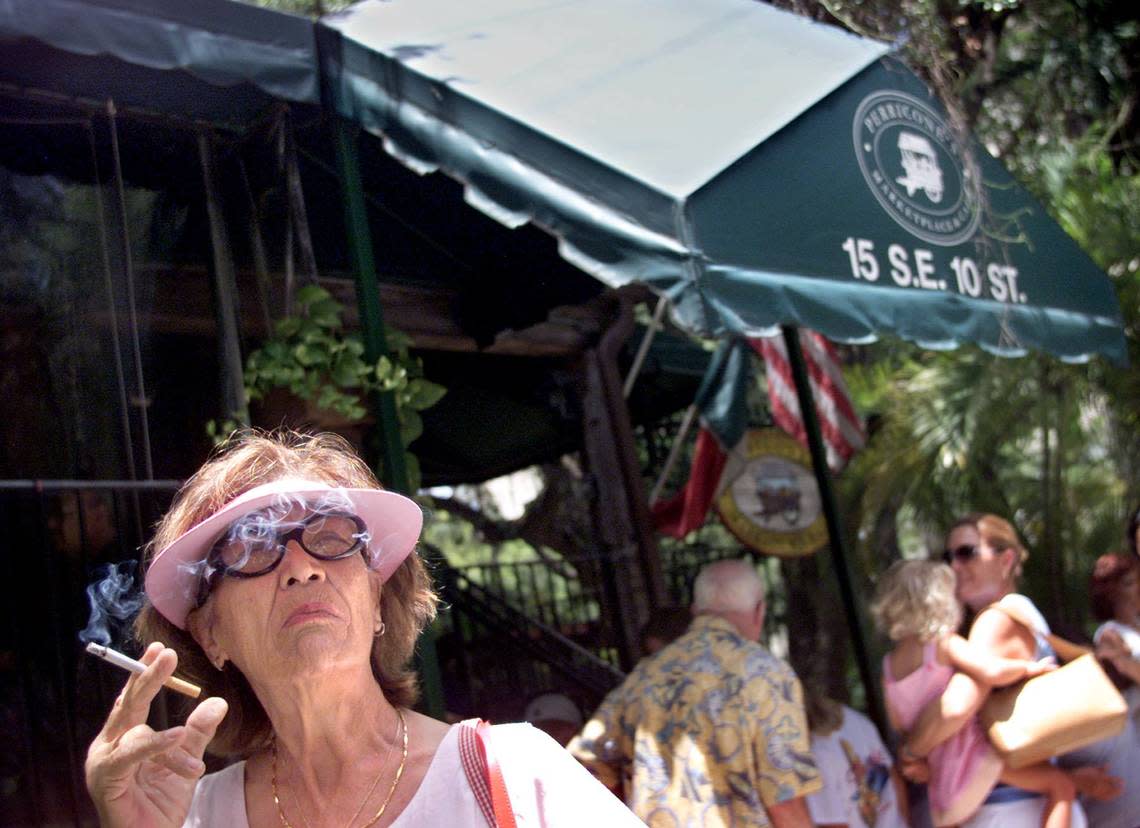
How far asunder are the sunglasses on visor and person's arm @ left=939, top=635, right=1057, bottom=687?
2.68m

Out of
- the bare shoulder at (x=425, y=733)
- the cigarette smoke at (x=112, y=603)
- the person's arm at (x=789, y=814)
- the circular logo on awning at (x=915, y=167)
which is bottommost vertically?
the person's arm at (x=789, y=814)

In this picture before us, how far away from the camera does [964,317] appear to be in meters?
4.41

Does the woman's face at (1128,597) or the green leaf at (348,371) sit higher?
the green leaf at (348,371)

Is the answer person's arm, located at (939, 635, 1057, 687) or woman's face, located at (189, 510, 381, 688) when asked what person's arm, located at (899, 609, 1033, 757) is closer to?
person's arm, located at (939, 635, 1057, 687)

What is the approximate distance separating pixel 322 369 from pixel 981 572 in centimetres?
234

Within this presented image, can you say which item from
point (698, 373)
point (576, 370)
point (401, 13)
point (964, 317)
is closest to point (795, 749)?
point (964, 317)

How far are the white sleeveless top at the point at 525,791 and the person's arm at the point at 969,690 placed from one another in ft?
8.22

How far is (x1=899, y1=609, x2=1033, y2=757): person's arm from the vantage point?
14.0 feet

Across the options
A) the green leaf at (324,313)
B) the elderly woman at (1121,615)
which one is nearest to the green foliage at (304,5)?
the green leaf at (324,313)

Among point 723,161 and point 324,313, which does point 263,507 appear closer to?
point 723,161

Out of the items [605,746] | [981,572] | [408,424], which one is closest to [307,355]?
[408,424]

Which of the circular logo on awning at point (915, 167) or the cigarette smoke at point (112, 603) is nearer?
the cigarette smoke at point (112, 603)

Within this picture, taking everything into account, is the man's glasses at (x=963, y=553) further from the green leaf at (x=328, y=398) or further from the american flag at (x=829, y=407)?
the green leaf at (x=328, y=398)

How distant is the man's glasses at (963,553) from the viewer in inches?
184
